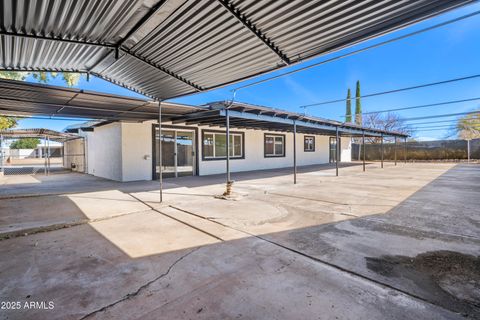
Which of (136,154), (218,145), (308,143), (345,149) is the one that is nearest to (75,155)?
(136,154)

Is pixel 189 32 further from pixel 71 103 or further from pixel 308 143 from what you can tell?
pixel 308 143

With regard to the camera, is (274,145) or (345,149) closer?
(274,145)

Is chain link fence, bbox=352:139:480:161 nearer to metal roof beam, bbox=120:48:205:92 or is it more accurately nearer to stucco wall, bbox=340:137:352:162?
stucco wall, bbox=340:137:352:162

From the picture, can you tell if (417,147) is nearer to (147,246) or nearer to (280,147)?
(280,147)

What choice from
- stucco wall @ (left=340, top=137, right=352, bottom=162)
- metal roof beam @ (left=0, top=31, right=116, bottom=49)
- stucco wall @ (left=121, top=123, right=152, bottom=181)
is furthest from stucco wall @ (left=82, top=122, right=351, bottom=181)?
stucco wall @ (left=340, top=137, right=352, bottom=162)

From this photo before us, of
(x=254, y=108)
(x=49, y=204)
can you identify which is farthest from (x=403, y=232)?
(x=49, y=204)

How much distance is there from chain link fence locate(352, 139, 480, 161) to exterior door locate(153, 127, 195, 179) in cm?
1890

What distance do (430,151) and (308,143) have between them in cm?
1336

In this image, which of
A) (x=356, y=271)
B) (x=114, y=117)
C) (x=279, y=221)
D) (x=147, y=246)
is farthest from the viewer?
(x=114, y=117)

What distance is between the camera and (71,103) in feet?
20.6

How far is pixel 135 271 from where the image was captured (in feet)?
8.20

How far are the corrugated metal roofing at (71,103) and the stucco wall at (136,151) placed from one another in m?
0.89

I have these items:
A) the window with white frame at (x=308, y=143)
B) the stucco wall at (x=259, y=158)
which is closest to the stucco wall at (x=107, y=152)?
the stucco wall at (x=259, y=158)

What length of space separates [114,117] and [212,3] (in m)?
7.38
